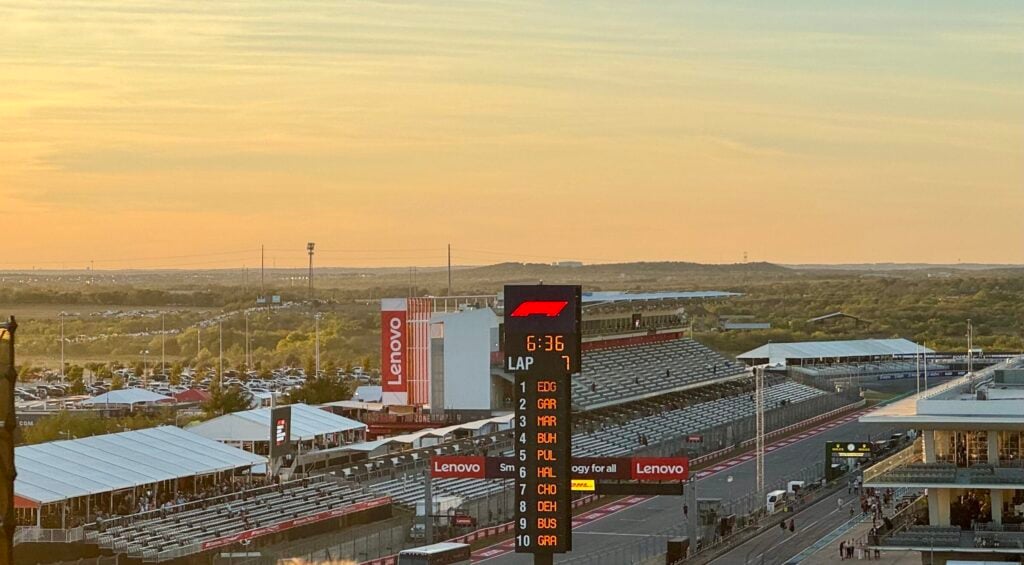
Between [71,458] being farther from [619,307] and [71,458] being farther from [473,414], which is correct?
[619,307]

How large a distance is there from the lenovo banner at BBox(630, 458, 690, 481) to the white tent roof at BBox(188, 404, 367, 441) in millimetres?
25560

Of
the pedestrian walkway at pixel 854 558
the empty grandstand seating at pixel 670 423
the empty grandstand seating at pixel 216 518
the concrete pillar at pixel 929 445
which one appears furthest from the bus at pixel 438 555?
the empty grandstand seating at pixel 670 423

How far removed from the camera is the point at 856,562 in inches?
1726

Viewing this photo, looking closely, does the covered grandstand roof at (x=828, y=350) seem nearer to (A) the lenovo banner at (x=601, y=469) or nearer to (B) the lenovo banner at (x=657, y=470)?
(B) the lenovo banner at (x=657, y=470)

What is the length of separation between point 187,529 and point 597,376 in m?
46.6

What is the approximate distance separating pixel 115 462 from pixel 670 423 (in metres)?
39.2

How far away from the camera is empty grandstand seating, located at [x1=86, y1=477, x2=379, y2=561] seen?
3912 centimetres

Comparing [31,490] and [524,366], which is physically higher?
[524,366]

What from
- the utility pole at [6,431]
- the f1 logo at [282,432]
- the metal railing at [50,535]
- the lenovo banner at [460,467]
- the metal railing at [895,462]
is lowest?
the metal railing at [50,535]

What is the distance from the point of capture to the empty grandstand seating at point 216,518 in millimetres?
39125

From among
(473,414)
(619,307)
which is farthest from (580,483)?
(619,307)

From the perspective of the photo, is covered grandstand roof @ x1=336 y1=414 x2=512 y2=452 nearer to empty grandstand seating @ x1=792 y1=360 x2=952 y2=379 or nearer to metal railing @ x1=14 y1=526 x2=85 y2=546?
metal railing @ x1=14 y1=526 x2=85 y2=546

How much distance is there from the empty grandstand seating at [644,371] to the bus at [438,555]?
3428 cm

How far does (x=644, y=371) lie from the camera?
93812mm
